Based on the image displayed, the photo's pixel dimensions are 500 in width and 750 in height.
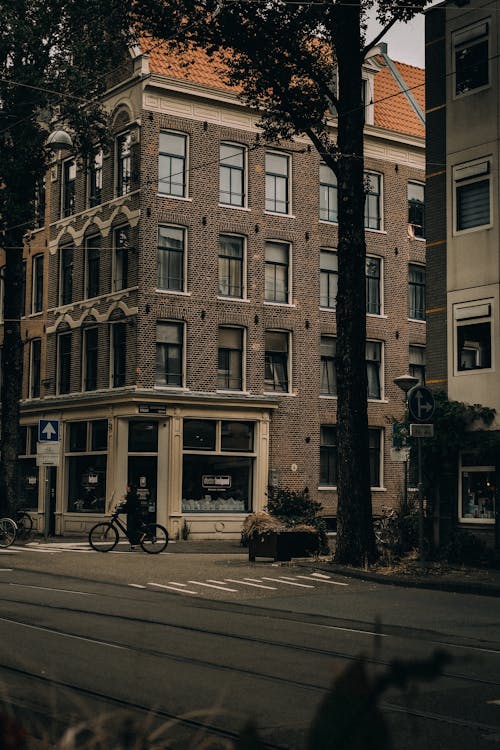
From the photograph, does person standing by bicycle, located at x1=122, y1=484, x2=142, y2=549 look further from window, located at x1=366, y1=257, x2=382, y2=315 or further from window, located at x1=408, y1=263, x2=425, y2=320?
window, located at x1=408, y1=263, x2=425, y2=320

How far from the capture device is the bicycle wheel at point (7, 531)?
84.6ft

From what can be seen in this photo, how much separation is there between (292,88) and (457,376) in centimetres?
→ 637

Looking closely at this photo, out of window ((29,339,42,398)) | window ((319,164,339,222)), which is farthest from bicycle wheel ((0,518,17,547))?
window ((319,164,339,222))

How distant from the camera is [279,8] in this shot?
19844 millimetres

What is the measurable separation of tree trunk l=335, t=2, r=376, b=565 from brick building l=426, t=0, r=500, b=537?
2.40m

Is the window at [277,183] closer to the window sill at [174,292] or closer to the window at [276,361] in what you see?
the window at [276,361]

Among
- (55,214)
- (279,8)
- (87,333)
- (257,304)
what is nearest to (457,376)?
(279,8)

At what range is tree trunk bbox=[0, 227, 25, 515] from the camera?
29.2 meters

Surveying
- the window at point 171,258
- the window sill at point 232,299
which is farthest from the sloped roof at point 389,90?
the window sill at point 232,299

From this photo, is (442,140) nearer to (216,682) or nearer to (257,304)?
(257,304)

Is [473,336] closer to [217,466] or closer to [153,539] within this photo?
[153,539]

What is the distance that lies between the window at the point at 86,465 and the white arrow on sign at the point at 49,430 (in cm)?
743

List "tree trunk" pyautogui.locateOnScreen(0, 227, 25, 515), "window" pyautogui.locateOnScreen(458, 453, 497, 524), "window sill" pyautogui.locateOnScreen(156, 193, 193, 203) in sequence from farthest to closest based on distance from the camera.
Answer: "window sill" pyautogui.locateOnScreen(156, 193, 193, 203), "tree trunk" pyautogui.locateOnScreen(0, 227, 25, 515), "window" pyautogui.locateOnScreen(458, 453, 497, 524)

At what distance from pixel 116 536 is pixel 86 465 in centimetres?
1159
